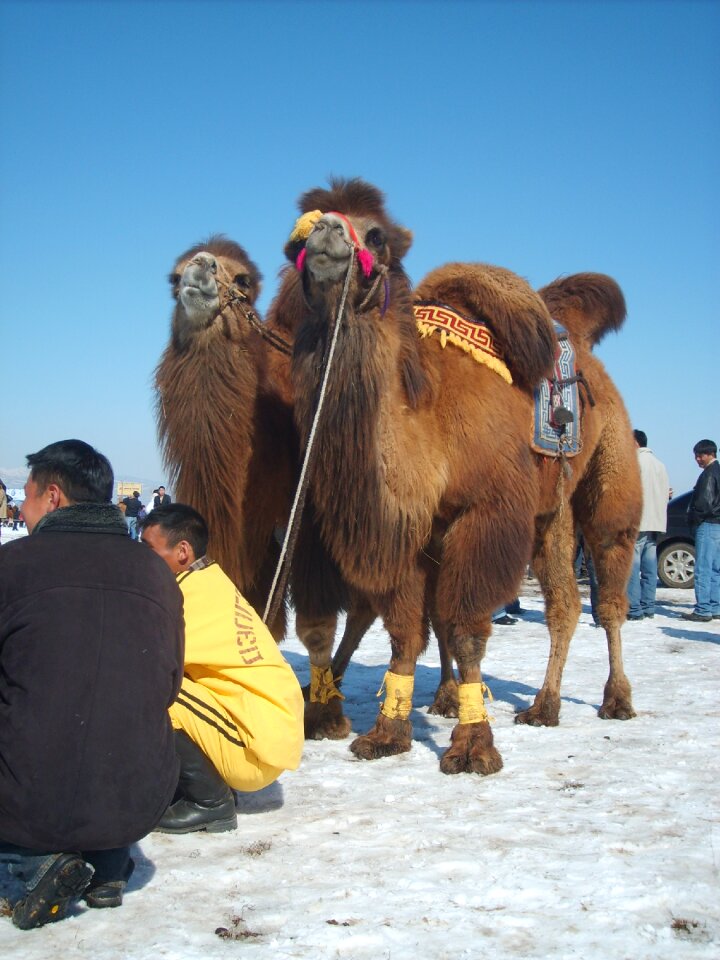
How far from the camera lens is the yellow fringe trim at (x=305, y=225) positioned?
4551 mm

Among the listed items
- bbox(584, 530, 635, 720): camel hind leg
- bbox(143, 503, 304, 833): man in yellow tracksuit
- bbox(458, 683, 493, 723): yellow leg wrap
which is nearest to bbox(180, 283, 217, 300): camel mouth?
bbox(143, 503, 304, 833): man in yellow tracksuit

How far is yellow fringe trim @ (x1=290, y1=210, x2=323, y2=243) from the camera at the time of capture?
4.55 metres

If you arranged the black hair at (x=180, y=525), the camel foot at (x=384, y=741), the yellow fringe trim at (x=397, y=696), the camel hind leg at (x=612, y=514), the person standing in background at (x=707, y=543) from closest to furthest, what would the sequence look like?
1. the black hair at (x=180, y=525)
2. the camel foot at (x=384, y=741)
3. the yellow fringe trim at (x=397, y=696)
4. the camel hind leg at (x=612, y=514)
5. the person standing in background at (x=707, y=543)

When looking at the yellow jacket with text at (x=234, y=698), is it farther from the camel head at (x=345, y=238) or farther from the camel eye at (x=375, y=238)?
the camel eye at (x=375, y=238)

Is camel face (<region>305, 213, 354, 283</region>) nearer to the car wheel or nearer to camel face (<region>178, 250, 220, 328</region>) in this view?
camel face (<region>178, 250, 220, 328</region>)

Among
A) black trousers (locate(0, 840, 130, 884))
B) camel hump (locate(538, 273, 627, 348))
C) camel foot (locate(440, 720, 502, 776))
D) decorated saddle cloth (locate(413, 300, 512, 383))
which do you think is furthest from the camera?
camel hump (locate(538, 273, 627, 348))

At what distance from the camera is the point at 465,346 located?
515cm

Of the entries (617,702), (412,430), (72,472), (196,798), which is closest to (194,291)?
(412,430)

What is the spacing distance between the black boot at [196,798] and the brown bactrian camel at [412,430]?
4.20 ft

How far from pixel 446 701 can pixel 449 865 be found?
284 cm

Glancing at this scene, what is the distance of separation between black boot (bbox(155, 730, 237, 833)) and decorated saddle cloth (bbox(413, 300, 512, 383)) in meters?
2.56

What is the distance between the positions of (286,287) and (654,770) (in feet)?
11.0

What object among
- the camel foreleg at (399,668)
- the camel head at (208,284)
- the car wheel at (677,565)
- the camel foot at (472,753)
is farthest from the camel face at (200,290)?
the car wheel at (677,565)

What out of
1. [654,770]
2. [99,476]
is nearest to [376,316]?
[99,476]
